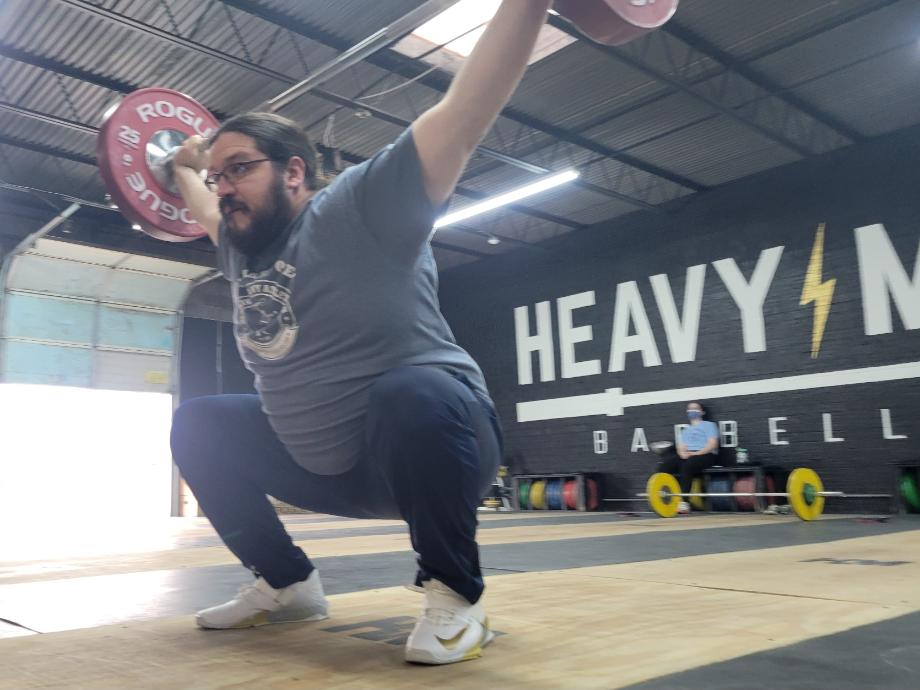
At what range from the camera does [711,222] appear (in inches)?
286

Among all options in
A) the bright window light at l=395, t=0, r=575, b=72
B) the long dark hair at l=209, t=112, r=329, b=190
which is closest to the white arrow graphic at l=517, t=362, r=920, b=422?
the bright window light at l=395, t=0, r=575, b=72

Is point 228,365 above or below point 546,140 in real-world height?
below

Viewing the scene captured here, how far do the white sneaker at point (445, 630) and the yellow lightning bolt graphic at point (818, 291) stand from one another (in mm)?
6115

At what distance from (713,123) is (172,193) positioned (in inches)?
209

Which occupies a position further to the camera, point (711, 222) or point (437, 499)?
point (711, 222)

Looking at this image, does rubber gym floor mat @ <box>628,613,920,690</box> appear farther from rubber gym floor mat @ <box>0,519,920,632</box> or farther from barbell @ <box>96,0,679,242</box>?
barbell @ <box>96,0,679,242</box>

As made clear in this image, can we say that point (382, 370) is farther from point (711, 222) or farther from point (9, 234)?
point (9, 234)

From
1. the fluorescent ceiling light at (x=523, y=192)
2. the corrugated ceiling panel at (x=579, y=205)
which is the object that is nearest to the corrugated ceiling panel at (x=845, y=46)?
the fluorescent ceiling light at (x=523, y=192)

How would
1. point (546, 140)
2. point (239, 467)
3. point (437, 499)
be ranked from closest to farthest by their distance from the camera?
point (437, 499), point (239, 467), point (546, 140)

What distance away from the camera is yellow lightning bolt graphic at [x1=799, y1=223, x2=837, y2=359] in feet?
21.0

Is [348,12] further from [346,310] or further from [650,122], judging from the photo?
[346,310]

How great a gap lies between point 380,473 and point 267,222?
15.7 inches

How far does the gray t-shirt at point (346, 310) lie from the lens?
40.4 inches

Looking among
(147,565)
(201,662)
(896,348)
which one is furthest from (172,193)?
(896,348)
